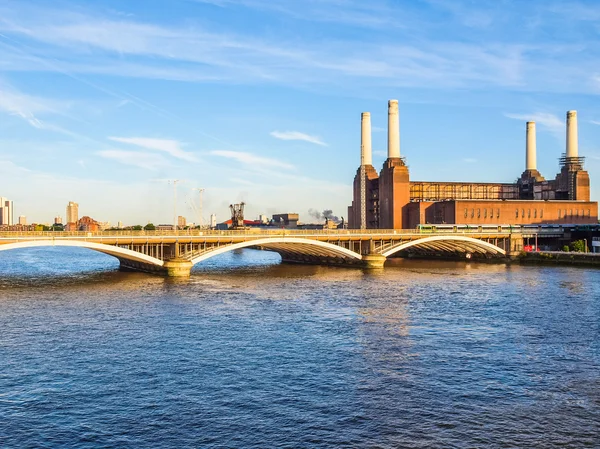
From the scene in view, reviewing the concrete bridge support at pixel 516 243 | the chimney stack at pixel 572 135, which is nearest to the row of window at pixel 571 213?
the chimney stack at pixel 572 135

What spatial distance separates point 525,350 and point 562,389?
26.6ft

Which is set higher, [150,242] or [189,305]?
[150,242]

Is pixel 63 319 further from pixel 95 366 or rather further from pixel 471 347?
pixel 471 347

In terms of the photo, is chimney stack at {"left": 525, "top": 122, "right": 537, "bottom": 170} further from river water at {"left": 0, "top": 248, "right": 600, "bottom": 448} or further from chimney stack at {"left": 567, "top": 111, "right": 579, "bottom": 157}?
river water at {"left": 0, "top": 248, "right": 600, "bottom": 448}

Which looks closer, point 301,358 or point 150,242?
point 301,358

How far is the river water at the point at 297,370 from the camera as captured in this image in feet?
78.7

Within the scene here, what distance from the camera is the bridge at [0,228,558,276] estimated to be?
7019cm

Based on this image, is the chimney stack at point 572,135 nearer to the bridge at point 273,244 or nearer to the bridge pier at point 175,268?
the bridge at point 273,244

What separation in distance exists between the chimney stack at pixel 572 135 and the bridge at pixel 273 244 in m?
29.5

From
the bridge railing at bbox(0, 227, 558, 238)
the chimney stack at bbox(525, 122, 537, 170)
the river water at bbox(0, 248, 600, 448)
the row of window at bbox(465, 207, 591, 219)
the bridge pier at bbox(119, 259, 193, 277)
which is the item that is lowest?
the river water at bbox(0, 248, 600, 448)

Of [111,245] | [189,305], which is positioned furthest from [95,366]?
[111,245]

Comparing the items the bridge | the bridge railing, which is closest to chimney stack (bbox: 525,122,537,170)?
the bridge

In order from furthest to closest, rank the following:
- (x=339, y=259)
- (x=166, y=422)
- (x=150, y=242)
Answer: (x=339, y=259) < (x=150, y=242) < (x=166, y=422)

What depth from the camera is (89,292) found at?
62.1 m
